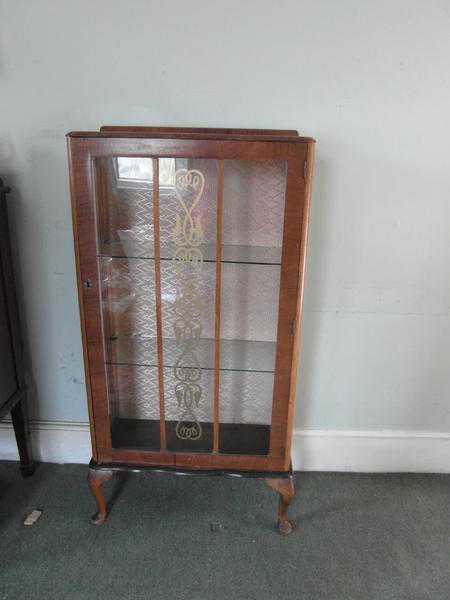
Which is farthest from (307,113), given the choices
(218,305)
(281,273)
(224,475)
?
(224,475)

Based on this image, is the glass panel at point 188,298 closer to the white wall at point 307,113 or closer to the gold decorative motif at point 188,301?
the gold decorative motif at point 188,301

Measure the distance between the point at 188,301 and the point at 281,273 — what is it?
0.25 meters

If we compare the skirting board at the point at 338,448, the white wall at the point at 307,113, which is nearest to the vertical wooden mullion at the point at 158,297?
the white wall at the point at 307,113

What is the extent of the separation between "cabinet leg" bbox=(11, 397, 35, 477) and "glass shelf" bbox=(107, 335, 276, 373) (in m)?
0.44

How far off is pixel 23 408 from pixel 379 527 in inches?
45.5

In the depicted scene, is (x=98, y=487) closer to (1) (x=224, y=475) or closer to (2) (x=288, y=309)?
(1) (x=224, y=475)

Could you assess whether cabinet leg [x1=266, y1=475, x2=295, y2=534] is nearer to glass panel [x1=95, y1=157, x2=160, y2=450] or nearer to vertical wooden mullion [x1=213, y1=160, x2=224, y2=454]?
vertical wooden mullion [x1=213, y1=160, x2=224, y2=454]

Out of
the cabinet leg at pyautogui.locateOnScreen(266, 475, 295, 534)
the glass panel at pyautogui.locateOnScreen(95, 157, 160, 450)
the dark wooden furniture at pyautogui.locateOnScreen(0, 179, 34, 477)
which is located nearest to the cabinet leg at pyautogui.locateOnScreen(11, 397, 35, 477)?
the dark wooden furniture at pyautogui.locateOnScreen(0, 179, 34, 477)

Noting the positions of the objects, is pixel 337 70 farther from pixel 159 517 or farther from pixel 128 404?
pixel 159 517

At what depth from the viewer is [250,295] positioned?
1.16 meters

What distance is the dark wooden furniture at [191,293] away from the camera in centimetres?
100

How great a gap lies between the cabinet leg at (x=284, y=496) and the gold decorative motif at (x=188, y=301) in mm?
250

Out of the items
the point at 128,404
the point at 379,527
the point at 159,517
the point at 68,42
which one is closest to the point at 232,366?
the point at 128,404

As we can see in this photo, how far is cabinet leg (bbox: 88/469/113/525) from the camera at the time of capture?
1231mm
